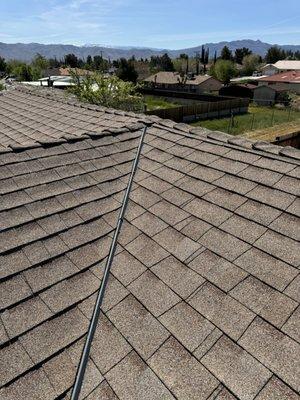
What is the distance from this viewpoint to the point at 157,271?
12.5 feet

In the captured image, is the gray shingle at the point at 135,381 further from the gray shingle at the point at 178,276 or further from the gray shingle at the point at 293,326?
the gray shingle at the point at 293,326

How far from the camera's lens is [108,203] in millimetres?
5160

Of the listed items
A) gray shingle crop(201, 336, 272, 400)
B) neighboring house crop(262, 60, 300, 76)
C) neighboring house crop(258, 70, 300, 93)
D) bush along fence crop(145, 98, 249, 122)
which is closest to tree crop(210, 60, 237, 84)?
neighboring house crop(258, 70, 300, 93)

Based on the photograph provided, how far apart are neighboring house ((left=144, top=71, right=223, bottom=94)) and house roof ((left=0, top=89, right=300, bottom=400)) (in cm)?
6822

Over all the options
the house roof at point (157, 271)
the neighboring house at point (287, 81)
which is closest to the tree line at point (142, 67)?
the neighboring house at point (287, 81)

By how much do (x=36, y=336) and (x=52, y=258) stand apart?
1010 millimetres

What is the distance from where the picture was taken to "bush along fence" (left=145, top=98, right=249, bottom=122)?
35812mm

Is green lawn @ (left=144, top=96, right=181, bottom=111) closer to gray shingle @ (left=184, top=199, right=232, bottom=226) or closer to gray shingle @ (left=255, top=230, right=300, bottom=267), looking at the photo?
gray shingle @ (left=184, top=199, right=232, bottom=226)

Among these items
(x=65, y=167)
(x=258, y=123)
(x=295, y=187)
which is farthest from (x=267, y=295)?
(x=258, y=123)

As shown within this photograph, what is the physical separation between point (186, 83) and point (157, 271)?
7162 cm

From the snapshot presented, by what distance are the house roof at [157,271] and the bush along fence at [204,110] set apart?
28.9 m

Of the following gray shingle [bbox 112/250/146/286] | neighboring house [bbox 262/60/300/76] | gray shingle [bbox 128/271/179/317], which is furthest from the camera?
neighboring house [bbox 262/60/300/76]

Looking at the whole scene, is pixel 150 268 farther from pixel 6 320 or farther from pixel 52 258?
pixel 6 320

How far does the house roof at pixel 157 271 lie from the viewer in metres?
2.79
